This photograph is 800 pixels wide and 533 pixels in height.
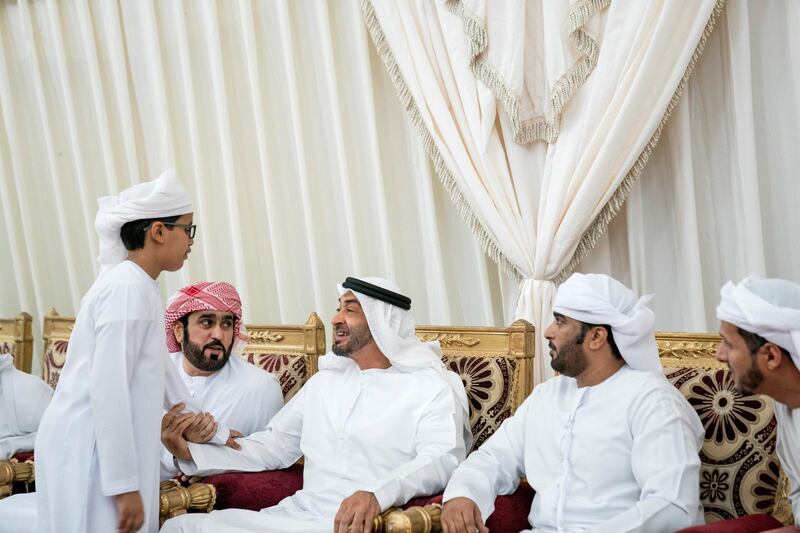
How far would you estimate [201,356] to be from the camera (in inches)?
133

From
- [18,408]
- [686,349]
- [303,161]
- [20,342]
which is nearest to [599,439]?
[686,349]

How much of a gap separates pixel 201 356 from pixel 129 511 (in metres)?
1.04

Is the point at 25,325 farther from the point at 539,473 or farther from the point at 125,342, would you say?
the point at 539,473

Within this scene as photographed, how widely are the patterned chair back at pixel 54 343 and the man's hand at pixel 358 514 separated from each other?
2230 mm

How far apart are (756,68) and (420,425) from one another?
1796 mm

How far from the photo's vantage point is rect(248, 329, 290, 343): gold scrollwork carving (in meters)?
3.63

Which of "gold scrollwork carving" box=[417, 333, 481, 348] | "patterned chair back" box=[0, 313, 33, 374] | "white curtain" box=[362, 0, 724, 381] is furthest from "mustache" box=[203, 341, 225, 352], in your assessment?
"patterned chair back" box=[0, 313, 33, 374]

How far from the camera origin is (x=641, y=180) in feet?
11.4

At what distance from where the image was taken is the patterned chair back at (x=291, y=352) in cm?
353

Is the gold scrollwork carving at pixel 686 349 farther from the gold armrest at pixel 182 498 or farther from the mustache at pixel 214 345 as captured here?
the mustache at pixel 214 345

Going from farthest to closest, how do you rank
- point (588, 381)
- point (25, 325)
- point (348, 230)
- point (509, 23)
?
point (25, 325), point (348, 230), point (509, 23), point (588, 381)

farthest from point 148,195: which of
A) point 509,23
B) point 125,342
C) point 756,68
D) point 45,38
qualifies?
point 45,38

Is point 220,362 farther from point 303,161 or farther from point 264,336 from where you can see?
point 303,161

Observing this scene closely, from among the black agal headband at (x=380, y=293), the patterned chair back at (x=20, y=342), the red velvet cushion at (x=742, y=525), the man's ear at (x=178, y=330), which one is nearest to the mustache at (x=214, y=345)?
the man's ear at (x=178, y=330)
